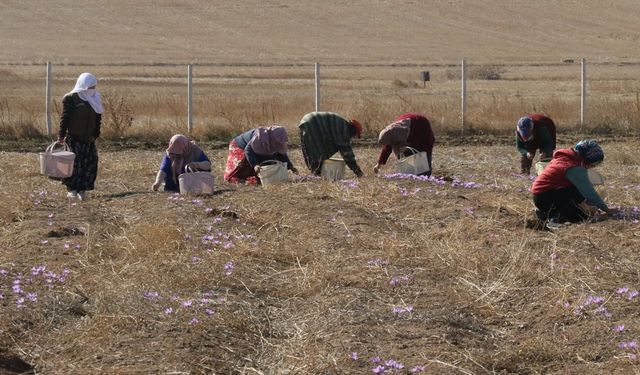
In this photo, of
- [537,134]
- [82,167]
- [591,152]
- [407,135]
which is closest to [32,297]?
[591,152]

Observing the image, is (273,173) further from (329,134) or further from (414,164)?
(414,164)

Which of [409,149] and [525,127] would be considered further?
[525,127]

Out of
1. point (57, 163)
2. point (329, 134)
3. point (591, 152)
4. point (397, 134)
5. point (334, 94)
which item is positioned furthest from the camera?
point (334, 94)

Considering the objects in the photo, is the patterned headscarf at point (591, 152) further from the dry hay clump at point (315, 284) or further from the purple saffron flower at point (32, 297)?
the purple saffron flower at point (32, 297)

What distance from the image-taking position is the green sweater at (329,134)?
12875mm

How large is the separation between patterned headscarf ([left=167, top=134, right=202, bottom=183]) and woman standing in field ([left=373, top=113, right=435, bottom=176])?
1.95m

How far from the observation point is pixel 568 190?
33.0 ft

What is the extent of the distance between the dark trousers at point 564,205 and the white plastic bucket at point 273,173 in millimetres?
3198

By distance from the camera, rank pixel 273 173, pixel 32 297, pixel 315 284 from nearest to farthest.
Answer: pixel 32 297
pixel 315 284
pixel 273 173

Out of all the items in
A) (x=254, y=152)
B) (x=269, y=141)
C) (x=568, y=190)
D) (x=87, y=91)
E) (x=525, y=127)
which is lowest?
(x=568, y=190)

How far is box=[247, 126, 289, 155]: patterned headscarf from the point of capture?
41.0ft

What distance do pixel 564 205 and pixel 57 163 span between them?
480 cm

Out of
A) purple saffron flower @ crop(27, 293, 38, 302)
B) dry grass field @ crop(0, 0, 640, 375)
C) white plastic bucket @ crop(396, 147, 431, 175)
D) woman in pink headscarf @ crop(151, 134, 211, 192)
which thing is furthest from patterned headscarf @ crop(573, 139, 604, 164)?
purple saffron flower @ crop(27, 293, 38, 302)

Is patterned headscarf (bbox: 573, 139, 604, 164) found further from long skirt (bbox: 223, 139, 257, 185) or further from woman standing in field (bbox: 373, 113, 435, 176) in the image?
long skirt (bbox: 223, 139, 257, 185)
